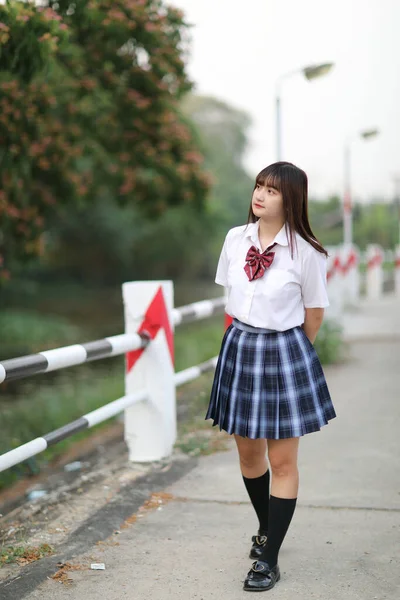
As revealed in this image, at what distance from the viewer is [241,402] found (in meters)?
3.59

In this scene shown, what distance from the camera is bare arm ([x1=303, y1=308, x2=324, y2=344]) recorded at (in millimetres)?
3615

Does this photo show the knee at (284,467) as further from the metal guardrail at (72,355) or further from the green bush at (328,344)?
the green bush at (328,344)

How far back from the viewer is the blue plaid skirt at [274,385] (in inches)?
139

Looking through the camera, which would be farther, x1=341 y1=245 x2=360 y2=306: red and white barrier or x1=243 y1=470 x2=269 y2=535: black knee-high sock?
x1=341 y1=245 x2=360 y2=306: red and white barrier

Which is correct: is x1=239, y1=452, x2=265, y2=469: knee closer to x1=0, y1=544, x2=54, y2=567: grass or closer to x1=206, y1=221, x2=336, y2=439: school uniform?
x1=206, y1=221, x2=336, y2=439: school uniform

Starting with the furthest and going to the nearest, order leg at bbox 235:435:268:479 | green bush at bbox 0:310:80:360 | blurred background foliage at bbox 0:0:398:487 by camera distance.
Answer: green bush at bbox 0:310:80:360
blurred background foliage at bbox 0:0:398:487
leg at bbox 235:435:268:479

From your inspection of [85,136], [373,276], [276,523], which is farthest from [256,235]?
[373,276]

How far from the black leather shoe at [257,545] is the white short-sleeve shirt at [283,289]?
1.00 metres

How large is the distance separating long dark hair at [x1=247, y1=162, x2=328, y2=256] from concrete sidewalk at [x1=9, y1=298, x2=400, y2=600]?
136 cm

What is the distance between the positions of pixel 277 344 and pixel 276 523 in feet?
2.39

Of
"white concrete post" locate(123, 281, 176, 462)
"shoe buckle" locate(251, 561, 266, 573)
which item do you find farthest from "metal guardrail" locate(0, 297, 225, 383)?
"shoe buckle" locate(251, 561, 266, 573)

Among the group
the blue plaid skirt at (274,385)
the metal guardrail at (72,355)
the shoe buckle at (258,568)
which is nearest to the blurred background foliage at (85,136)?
the metal guardrail at (72,355)

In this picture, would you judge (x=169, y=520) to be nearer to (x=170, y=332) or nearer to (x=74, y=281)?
(x=170, y=332)

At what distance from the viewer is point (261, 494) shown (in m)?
3.85
